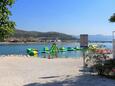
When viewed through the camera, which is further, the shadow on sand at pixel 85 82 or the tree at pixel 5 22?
the shadow on sand at pixel 85 82

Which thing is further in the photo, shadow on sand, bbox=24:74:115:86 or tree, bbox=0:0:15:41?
shadow on sand, bbox=24:74:115:86

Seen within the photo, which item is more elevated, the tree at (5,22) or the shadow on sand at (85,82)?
the tree at (5,22)

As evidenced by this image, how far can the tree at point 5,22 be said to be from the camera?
1105cm

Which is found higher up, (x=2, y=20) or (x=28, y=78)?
(x=2, y=20)

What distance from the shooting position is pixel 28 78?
51.6 ft

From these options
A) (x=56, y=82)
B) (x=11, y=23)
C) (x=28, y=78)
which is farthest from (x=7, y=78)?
(x=11, y=23)

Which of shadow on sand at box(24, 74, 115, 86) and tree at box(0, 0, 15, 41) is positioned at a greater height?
tree at box(0, 0, 15, 41)

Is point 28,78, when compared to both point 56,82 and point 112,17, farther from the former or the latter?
point 112,17

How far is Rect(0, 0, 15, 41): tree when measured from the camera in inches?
435

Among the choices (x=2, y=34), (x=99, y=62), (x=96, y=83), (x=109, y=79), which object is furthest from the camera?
(x=99, y=62)

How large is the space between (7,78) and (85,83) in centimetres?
409

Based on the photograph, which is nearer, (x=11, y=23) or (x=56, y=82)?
(x=11, y=23)

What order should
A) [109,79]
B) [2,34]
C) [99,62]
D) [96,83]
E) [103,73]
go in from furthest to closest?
[99,62] < [103,73] < [109,79] < [96,83] < [2,34]

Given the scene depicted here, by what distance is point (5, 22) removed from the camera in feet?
36.7
